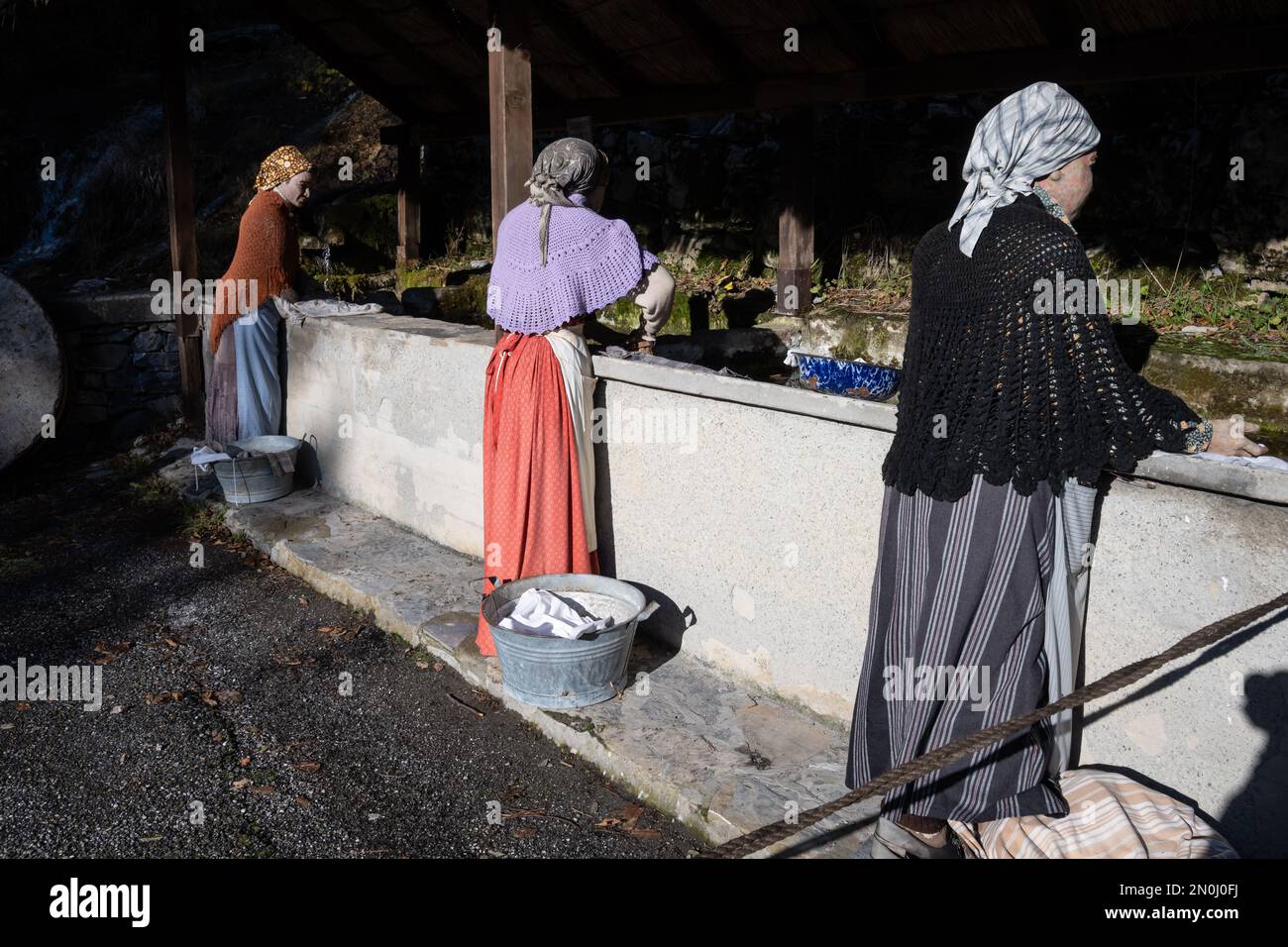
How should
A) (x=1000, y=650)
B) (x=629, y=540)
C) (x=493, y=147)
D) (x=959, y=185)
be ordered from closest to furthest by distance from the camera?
1. (x=1000, y=650)
2. (x=629, y=540)
3. (x=493, y=147)
4. (x=959, y=185)

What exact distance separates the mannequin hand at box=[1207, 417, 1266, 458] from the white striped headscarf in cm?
72

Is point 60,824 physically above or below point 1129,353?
below

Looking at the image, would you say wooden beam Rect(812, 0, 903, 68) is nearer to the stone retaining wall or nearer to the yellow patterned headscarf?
the yellow patterned headscarf

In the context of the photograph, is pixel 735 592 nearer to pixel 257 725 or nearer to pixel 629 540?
pixel 629 540

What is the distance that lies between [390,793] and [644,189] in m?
6.71

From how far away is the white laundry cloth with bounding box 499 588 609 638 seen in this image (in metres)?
3.51

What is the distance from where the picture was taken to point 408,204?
9555 mm

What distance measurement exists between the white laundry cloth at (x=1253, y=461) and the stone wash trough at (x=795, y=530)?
55mm

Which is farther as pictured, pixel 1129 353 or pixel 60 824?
pixel 1129 353

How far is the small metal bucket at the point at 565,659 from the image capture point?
3461mm

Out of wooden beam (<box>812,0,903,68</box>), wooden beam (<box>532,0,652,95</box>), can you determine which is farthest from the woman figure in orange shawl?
wooden beam (<box>812,0,903,68</box>)

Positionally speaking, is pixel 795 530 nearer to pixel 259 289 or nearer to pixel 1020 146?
pixel 1020 146
